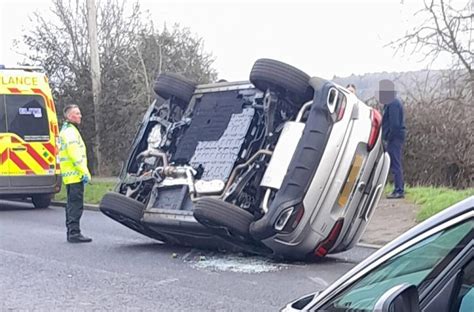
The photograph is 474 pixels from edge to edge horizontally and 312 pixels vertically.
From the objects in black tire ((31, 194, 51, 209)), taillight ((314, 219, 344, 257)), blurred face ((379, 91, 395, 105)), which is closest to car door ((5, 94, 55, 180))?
black tire ((31, 194, 51, 209))

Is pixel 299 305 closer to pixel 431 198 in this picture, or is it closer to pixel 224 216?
pixel 224 216

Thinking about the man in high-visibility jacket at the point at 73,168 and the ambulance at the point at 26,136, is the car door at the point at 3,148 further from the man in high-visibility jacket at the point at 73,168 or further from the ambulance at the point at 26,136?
the man in high-visibility jacket at the point at 73,168

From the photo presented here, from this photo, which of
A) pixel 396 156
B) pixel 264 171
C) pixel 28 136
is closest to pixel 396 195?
pixel 396 156

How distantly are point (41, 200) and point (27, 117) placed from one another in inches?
67.6

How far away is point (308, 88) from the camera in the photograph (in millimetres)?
7887

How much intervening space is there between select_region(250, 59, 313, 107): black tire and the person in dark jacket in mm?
3660

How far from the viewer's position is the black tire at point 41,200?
16.0 metres

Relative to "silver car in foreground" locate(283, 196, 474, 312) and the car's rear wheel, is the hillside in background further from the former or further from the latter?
"silver car in foreground" locate(283, 196, 474, 312)

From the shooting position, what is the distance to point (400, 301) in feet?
7.33

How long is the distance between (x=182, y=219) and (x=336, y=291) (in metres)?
5.49

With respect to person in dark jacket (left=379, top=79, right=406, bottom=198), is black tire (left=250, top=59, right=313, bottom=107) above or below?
above

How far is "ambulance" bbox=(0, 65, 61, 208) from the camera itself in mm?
15242

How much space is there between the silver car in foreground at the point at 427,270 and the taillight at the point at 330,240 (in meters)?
4.80

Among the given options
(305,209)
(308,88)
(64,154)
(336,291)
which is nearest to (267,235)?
(305,209)
